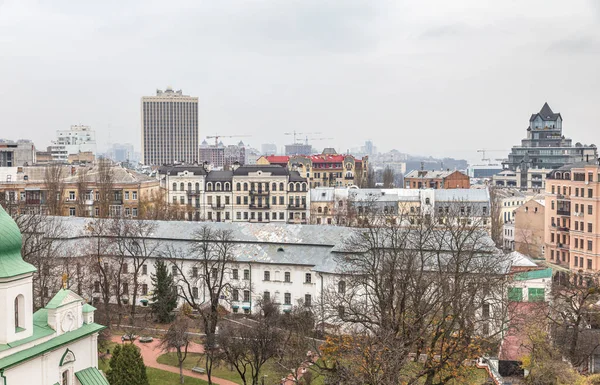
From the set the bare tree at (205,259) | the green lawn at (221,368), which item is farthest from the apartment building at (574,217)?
the green lawn at (221,368)

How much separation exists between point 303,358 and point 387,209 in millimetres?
46413

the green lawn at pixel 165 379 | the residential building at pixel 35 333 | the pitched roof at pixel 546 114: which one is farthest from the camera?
the pitched roof at pixel 546 114

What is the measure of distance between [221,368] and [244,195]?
156 ft

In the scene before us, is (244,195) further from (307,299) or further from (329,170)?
(329,170)

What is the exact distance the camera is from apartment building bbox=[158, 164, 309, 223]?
8538 cm

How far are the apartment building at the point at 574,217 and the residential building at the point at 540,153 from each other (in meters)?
67.8

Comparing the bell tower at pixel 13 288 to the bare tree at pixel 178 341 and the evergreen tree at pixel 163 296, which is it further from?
the evergreen tree at pixel 163 296

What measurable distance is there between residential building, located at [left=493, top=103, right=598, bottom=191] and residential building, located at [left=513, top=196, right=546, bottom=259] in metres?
58.9

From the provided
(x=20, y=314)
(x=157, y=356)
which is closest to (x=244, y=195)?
(x=157, y=356)

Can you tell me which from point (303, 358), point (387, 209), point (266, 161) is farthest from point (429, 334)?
point (266, 161)

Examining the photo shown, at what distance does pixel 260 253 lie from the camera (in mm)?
49938

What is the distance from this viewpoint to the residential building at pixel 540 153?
14038cm

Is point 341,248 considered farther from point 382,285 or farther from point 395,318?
point 395,318

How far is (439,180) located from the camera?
115 meters
